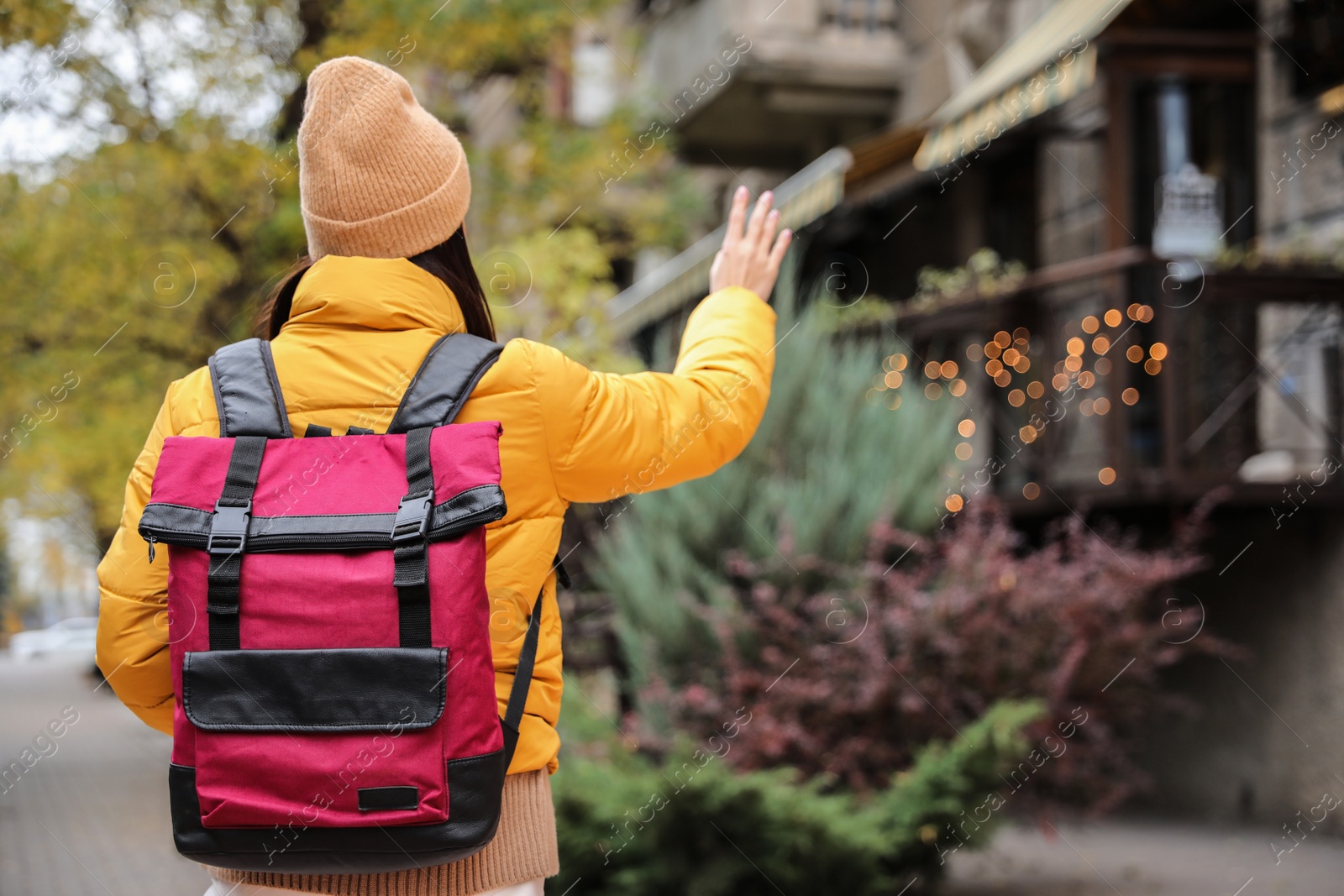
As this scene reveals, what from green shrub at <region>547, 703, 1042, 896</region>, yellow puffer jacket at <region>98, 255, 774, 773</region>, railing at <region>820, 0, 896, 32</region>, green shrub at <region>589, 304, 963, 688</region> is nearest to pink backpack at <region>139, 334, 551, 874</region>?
yellow puffer jacket at <region>98, 255, 774, 773</region>

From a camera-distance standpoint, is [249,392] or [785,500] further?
[785,500]

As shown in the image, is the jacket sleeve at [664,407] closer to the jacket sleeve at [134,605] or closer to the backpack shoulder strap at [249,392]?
the backpack shoulder strap at [249,392]

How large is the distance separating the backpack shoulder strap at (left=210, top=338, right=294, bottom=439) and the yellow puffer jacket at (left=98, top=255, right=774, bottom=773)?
2 cm

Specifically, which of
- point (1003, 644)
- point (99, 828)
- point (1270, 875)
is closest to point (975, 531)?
point (1003, 644)

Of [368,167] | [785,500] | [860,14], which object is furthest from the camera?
[860,14]

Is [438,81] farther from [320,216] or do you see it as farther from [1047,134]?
[320,216]

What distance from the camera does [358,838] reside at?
159 cm

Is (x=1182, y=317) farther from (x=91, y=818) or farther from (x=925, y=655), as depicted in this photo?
(x=91, y=818)

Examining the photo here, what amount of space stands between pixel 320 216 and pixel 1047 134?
9.07 metres

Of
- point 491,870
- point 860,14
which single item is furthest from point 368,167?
point 860,14

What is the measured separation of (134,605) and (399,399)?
1.53 feet

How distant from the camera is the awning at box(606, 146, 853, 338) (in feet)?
30.9

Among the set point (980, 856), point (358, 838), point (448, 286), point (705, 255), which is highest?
point (705, 255)

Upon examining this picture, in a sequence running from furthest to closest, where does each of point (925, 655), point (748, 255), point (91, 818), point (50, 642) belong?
point (50, 642), point (91, 818), point (925, 655), point (748, 255)
